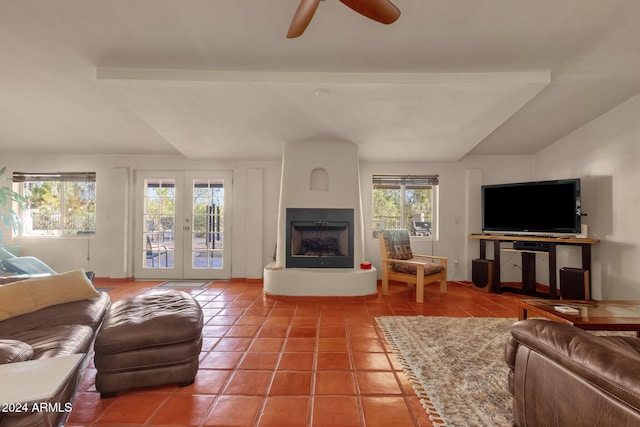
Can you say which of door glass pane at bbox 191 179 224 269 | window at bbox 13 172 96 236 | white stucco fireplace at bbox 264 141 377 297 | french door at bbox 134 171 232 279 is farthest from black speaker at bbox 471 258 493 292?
window at bbox 13 172 96 236

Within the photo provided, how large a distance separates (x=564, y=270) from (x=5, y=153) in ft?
29.2

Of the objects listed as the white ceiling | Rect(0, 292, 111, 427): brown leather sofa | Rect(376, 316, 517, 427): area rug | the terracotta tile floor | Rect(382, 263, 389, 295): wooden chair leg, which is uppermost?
the white ceiling

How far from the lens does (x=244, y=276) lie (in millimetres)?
5395

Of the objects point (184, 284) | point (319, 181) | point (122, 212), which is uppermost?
point (319, 181)

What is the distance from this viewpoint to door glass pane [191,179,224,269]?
5438mm

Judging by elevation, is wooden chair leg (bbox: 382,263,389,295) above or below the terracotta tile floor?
above

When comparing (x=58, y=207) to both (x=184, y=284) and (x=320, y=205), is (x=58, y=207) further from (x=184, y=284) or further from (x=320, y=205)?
(x=320, y=205)

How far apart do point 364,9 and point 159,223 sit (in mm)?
5093

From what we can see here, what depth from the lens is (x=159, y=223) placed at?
17.9ft

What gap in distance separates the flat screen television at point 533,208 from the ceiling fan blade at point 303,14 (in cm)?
404

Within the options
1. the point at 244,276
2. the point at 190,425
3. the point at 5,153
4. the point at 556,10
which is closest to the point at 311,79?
the point at 556,10

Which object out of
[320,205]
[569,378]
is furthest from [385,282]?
[569,378]

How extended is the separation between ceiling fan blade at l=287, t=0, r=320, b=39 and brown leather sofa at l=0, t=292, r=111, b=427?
1918 millimetres

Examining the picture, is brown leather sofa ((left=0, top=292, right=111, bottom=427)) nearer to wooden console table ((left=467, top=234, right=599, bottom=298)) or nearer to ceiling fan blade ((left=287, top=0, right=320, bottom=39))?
ceiling fan blade ((left=287, top=0, right=320, bottom=39))
